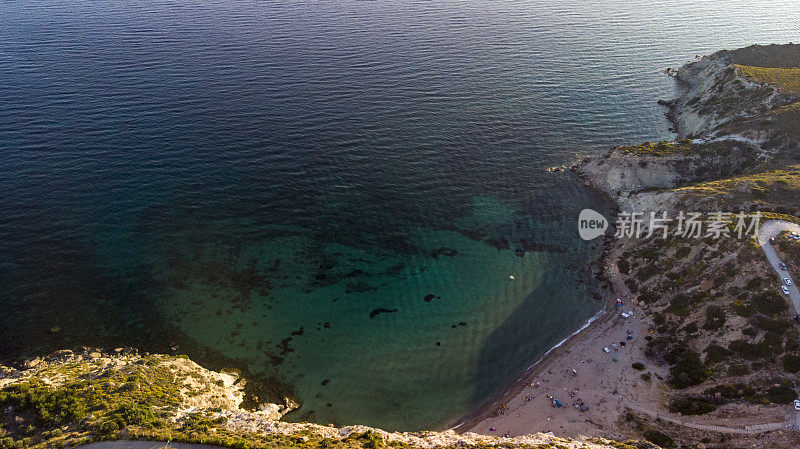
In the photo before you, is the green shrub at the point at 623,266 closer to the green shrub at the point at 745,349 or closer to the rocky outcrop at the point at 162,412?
the green shrub at the point at 745,349

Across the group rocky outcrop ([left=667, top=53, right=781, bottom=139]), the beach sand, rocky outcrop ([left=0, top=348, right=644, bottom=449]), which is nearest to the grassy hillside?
rocky outcrop ([left=667, top=53, right=781, bottom=139])

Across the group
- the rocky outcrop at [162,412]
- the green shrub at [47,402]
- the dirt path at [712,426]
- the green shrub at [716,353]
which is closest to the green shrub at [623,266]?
the green shrub at [716,353]

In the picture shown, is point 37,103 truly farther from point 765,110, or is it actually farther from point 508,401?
point 765,110

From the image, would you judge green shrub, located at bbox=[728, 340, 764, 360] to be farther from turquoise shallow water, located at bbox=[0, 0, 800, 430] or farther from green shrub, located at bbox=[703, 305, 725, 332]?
turquoise shallow water, located at bbox=[0, 0, 800, 430]

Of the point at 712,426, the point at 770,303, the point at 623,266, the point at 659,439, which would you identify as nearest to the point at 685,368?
the point at 712,426

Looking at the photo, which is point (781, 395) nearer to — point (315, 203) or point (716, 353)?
point (716, 353)

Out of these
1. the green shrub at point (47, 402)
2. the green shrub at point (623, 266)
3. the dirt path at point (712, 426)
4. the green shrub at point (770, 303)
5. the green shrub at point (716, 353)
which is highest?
the green shrub at point (623, 266)

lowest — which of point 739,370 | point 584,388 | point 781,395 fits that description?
point 584,388
